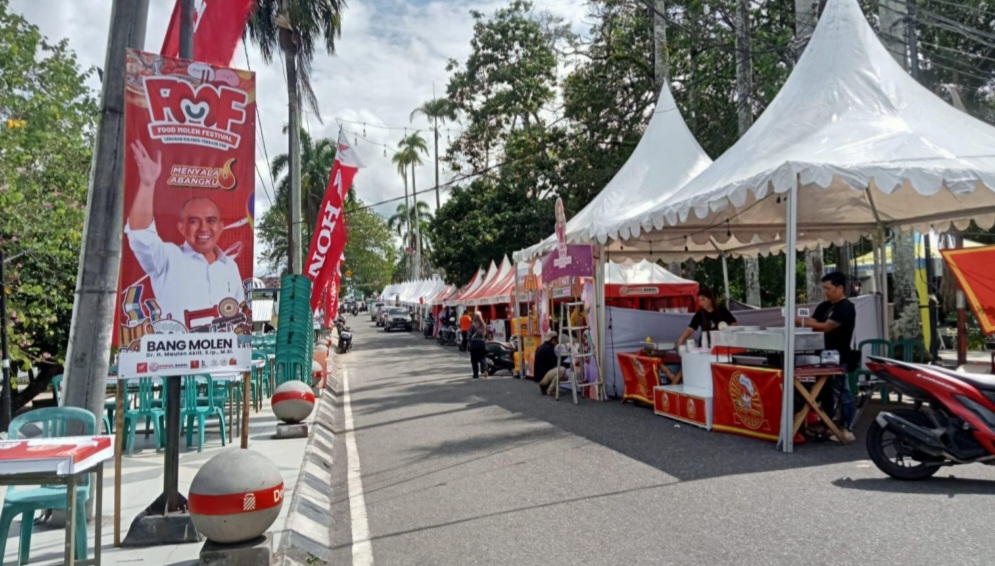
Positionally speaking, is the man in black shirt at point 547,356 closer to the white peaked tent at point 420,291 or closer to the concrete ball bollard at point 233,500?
the concrete ball bollard at point 233,500

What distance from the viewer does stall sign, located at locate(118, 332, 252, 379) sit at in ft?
18.2

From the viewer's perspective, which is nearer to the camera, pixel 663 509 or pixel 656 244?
pixel 663 509

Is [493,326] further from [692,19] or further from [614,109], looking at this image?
[692,19]

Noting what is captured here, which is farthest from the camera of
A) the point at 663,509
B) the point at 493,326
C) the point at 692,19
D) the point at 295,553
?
the point at 493,326

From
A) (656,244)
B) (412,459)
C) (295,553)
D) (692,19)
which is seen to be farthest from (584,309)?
(692,19)

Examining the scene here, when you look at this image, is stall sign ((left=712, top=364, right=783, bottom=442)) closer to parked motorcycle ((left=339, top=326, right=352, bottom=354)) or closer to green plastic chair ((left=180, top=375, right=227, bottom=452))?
green plastic chair ((left=180, top=375, right=227, bottom=452))

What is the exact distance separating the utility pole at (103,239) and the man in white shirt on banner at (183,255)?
0.99 feet

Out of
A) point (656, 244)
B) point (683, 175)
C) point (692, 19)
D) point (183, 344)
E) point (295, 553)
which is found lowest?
point (295, 553)

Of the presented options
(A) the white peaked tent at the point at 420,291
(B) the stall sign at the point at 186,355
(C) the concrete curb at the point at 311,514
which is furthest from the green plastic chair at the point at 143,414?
(A) the white peaked tent at the point at 420,291

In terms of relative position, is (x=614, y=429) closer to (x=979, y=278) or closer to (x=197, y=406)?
(x=197, y=406)

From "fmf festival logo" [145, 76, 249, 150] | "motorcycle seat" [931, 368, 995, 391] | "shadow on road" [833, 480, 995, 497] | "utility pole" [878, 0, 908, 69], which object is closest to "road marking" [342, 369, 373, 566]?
"fmf festival logo" [145, 76, 249, 150]

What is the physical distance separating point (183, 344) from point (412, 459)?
3935mm

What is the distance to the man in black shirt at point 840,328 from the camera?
875 centimetres

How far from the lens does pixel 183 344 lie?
5715mm
